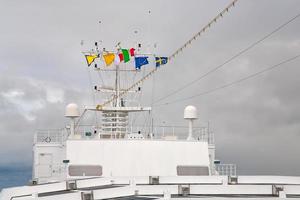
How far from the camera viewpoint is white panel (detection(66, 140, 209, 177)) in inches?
1300

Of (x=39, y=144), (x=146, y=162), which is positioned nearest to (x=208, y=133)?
(x=146, y=162)

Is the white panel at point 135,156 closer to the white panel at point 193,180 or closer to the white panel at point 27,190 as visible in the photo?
the white panel at point 193,180

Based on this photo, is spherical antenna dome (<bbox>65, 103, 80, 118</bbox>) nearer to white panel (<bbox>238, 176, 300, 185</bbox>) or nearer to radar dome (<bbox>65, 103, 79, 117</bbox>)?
radar dome (<bbox>65, 103, 79, 117</bbox>)

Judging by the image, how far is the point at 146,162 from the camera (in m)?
33.5

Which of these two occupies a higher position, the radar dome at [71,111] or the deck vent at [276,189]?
the radar dome at [71,111]

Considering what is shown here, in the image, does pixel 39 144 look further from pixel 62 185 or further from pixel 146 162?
pixel 62 185

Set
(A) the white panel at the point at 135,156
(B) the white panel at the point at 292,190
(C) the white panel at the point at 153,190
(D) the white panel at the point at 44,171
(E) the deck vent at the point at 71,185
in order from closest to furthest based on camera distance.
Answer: (B) the white panel at the point at 292,190
(C) the white panel at the point at 153,190
(E) the deck vent at the point at 71,185
(A) the white panel at the point at 135,156
(D) the white panel at the point at 44,171

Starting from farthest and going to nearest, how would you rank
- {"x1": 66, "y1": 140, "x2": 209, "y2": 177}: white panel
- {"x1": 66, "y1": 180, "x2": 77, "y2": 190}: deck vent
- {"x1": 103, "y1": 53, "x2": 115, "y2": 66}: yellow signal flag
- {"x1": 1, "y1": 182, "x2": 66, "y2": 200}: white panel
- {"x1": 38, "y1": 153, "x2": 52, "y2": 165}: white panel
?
{"x1": 103, "y1": 53, "x2": 115, "y2": 66}: yellow signal flag < {"x1": 38, "y1": 153, "x2": 52, "y2": 165}: white panel < {"x1": 66, "y1": 140, "x2": 209, "y2": 177}: white panel < {"x1": 66, "y1": 180, "x2": 77, "y2": 190}: deck vent < {"x1": 1, "y1": 182, "x2": 66, "y2": 200}: white panel

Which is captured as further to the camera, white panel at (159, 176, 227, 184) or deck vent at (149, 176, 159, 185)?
deck vent at (149, 176, 159, 185)

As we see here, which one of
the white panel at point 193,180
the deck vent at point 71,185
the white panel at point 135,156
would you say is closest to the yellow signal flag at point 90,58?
the white panel at point 135,156

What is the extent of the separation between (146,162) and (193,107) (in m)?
5.65

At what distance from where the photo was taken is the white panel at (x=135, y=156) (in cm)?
3303

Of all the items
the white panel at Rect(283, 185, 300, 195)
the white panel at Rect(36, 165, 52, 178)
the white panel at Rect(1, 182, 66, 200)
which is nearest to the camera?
the white panel at Rect(283, 185, 300, 195)

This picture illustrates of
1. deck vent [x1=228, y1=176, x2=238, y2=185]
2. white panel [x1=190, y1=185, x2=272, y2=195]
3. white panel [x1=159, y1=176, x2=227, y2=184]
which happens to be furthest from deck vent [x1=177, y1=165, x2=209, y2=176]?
white panel [x1=190, y1=185, x2=272, y2=195]
